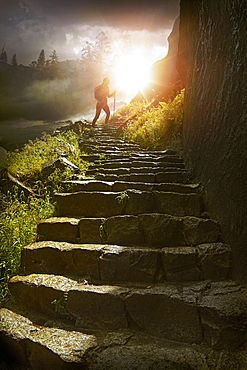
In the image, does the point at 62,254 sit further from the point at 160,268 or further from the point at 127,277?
the point at 160,268

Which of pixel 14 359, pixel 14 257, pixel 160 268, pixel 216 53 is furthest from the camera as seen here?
pixel 216 53

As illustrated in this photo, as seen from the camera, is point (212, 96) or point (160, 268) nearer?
point (160, 268)

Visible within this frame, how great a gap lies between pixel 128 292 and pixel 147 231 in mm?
866

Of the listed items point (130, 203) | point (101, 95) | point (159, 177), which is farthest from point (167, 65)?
point (130, 203)

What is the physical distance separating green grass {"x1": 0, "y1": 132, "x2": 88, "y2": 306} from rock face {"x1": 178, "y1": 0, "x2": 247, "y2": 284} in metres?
2.66

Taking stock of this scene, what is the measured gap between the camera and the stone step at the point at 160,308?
1980mm

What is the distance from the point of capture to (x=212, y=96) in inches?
138

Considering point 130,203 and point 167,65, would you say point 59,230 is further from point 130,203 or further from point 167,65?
point 167,65

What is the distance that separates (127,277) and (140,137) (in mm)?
5583

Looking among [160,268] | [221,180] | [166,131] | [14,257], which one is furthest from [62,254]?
[166,131]

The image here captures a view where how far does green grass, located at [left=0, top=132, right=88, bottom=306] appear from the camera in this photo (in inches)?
125

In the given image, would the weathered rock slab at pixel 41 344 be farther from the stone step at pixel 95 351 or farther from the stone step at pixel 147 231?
the stone step at pixel 147 231

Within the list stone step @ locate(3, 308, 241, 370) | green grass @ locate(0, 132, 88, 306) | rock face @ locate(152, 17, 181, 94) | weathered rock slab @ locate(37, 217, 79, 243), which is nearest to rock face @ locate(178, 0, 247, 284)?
stone step @ locate(3, 308, 241, 370)

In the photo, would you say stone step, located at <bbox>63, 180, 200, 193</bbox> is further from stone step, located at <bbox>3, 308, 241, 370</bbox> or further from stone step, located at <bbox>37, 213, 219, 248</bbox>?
stone step, located at <bbox>3, 308, 241, 370</bbox>
